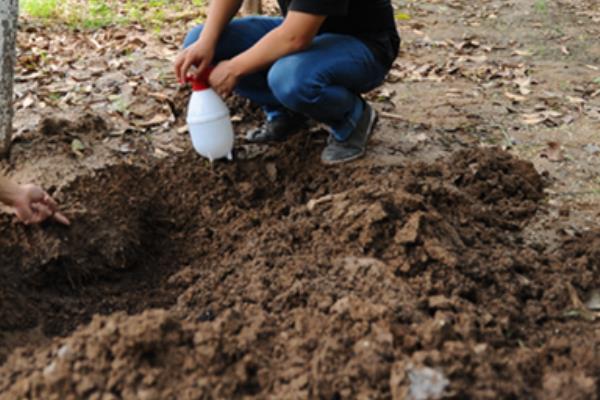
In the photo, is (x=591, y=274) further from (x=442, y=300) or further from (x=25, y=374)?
(x=25, y=374)

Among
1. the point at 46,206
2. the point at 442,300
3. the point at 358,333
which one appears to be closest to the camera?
the point at 358,333

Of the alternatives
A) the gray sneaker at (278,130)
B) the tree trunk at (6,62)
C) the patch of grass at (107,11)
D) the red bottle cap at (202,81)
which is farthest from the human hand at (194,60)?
the patch of grass at (107,11)

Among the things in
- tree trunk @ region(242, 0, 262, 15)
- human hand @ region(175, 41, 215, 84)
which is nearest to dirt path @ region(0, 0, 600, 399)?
human hand @ region(175, 41, 215, 84)

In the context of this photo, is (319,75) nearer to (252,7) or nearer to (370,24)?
(370,24)

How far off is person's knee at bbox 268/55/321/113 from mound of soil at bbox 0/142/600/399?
0.38 meters

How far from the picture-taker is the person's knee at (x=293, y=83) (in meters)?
3.12

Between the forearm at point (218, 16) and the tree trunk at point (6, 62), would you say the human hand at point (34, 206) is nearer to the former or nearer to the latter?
the tree trunk at point (6, 62)

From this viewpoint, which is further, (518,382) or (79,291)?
(79,291)

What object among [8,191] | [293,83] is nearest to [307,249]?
[293,83]

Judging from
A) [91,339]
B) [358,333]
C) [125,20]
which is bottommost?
[125,20]

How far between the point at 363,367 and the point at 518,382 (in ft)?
1.47

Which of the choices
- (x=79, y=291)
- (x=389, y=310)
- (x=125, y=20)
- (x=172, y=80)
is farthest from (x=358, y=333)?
(x=125, y=20)

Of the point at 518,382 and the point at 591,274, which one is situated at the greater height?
the point at 518,382

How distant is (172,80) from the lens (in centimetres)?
450
